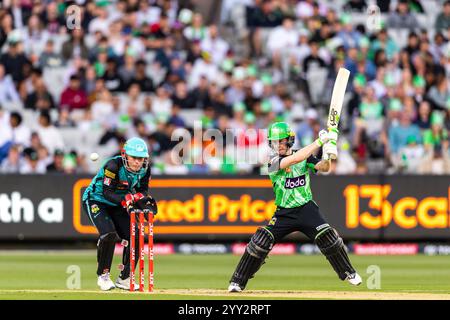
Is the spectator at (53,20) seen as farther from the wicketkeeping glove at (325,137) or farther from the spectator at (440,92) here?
the wicketkeeping glove at (325,137)

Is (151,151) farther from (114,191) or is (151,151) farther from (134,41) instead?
(114,191)

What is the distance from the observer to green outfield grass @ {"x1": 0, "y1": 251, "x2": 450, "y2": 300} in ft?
47.6

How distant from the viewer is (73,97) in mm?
24109

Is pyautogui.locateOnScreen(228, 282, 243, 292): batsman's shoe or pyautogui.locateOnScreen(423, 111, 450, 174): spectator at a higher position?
pyautogui.locateOnScreen(423, 111, 450, 174): spectator

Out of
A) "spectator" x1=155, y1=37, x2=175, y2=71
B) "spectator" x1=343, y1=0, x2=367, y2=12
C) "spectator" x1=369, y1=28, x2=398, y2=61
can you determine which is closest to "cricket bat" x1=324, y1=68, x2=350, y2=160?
"spectator" x1=155, y1=37, x2=175, y2=71

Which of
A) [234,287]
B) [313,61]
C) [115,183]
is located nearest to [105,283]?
[115,183]

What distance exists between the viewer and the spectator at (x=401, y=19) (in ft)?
88.3

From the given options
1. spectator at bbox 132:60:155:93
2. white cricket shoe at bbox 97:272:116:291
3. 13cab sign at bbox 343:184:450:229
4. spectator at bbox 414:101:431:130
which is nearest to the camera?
white cricket shoe at bbox 97:272:116:291

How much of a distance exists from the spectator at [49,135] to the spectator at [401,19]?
760cm

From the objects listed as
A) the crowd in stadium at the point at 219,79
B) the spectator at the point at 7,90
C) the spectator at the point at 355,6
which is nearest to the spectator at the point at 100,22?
the crowd in stadium at the point at 219,79

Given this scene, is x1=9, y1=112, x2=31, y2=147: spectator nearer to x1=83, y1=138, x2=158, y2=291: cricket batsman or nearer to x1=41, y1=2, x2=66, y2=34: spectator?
x1=41, y1=2, x2=66, y2=34: spectator

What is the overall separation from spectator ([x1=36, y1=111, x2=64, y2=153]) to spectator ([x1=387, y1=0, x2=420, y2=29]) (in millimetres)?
7599

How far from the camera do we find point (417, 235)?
2312cm

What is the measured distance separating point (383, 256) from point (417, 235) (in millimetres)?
871
